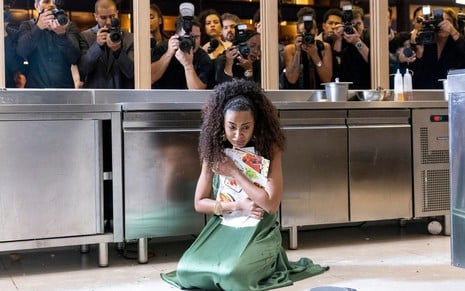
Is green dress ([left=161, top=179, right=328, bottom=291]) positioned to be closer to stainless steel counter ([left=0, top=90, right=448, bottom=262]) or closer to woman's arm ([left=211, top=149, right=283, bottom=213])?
woman's arm ([left=211, top=149, right=283, bottom=213])

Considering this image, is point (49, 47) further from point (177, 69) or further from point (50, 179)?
point (50, 179)

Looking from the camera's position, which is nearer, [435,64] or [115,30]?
[115,30]

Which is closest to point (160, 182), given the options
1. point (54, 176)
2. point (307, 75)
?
point (54, 176)

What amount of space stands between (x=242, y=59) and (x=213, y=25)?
0.31 m

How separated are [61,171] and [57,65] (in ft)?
2.94

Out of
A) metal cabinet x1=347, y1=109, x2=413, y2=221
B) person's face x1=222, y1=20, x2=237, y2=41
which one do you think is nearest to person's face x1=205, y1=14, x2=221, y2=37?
person's face x1=222, y1=20, x2=237, y2=41

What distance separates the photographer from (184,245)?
372 centimetres

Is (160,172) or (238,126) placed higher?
(238,126)

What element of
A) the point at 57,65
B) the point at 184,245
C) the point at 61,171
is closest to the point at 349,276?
the point at 184,245

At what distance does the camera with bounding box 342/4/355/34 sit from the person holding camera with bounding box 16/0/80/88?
6.48 ft

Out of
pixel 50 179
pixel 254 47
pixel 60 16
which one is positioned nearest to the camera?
pixel 50 179

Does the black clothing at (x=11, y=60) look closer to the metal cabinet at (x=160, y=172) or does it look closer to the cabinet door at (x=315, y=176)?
the metal cabinet at (x=160, y=172)

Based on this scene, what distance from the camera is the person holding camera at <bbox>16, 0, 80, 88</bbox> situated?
354 cm

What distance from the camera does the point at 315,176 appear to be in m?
3.51
